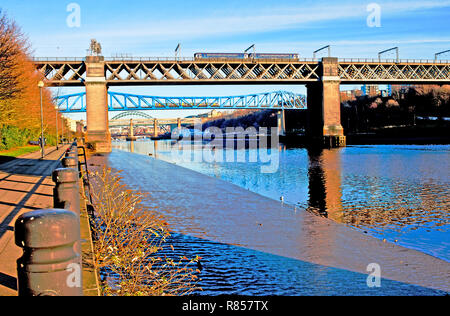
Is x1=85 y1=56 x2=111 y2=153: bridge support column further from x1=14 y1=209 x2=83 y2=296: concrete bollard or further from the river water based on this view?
x1=14 y1=209 x2=83 y2=296: concrete bollard

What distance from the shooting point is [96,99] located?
75.6 m

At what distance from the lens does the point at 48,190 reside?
1526 centimetres

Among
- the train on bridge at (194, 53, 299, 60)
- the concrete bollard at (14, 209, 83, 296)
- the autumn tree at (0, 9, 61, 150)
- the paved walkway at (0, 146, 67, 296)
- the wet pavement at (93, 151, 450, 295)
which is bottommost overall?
the wet pavement at (93, 151, 450, 295)

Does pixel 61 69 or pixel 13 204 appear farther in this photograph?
pixel 61 69

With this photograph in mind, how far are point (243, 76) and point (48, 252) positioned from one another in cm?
8596

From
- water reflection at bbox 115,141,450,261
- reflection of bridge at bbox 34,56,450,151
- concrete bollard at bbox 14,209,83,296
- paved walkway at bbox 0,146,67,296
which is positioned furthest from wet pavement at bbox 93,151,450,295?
reflection of bridge at bbox 34,56,450,151

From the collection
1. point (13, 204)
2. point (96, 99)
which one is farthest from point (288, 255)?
point (96, 99)

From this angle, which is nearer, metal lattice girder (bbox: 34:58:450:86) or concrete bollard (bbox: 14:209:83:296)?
concrete bollard (bbox: 14:209:83:296)

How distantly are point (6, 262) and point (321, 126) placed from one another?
86179 mm

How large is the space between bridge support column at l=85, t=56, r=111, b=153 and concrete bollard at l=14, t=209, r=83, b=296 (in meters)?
73.2

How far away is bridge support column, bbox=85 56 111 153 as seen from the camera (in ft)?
245

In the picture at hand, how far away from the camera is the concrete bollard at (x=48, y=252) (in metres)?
2.91

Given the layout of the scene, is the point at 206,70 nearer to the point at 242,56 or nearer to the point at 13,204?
the point at 242,56
